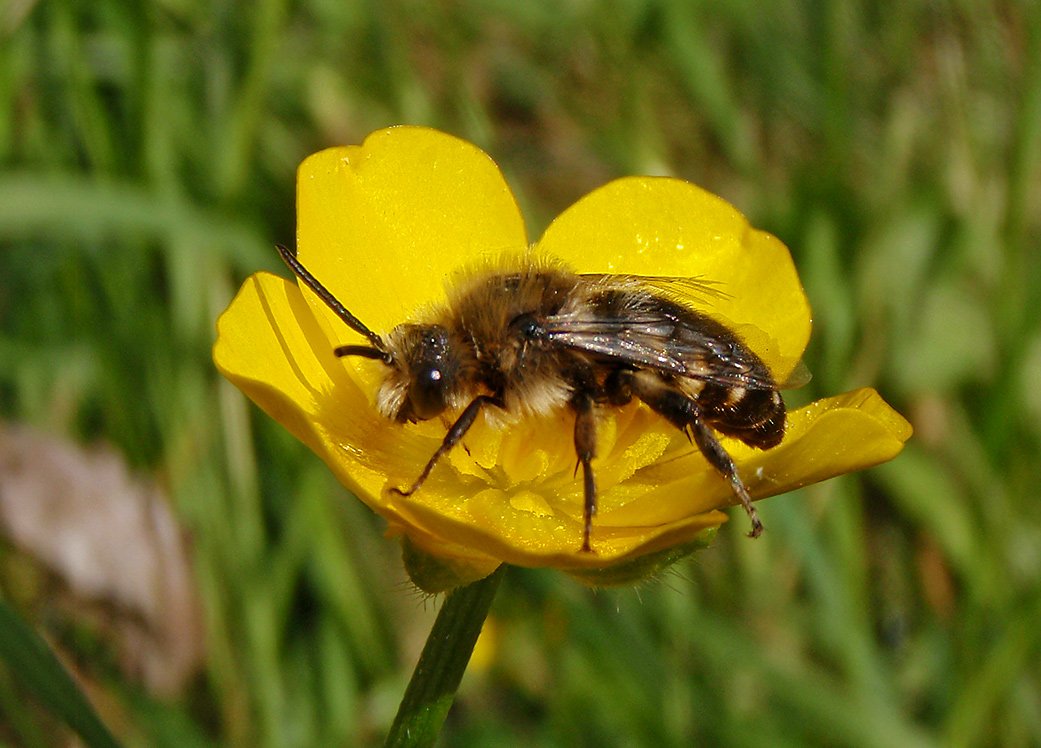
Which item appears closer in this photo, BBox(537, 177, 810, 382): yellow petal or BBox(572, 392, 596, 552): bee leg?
BBox(572, 392, 596, 552): bee leg

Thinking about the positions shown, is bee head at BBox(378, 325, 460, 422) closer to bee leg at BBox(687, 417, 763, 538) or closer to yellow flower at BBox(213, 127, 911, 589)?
yellow flower at BBox(213, 127, 911, 589)

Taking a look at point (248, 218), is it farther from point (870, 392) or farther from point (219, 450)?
point (870, 392)

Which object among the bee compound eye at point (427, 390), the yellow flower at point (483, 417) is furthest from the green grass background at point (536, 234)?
the bee compound eye at point (427, 390)

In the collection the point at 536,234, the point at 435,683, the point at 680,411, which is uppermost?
the point at 680,411

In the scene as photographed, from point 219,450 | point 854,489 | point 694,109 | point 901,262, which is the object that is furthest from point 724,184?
point 219,450

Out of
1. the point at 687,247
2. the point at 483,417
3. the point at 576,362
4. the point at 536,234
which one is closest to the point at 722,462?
the point at 576,362

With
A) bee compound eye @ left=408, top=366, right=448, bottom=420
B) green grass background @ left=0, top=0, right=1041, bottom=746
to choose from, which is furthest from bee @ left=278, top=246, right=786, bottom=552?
green grass background @ left=0, top=0, right=1041, bottom=746

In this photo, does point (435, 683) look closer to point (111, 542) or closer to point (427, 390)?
point (427, 390)
